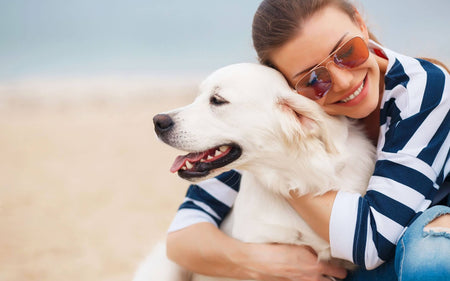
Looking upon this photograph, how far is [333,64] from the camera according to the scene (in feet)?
6.56

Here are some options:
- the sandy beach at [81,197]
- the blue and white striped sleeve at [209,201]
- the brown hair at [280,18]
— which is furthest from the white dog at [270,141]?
the sandy beach at [81,197]

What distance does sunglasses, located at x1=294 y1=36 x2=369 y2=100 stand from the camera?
197 centimetres

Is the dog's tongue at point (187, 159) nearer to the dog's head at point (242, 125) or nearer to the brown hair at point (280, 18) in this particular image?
the dog's head at point (242, 125)

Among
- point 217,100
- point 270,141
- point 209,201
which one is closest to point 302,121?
point 270,141

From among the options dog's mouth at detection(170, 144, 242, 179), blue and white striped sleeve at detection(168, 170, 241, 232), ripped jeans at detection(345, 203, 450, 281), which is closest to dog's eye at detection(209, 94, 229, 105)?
dog's mouth at detection(170, 144, 242, 179)

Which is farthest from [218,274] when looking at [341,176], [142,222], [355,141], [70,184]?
[70,184]

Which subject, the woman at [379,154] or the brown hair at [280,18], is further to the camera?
the brown hair at [280,18]

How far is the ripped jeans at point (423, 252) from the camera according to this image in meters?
1.66

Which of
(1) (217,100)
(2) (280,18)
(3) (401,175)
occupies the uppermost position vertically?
(2) (280,18)

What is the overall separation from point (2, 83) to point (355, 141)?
2014 cm

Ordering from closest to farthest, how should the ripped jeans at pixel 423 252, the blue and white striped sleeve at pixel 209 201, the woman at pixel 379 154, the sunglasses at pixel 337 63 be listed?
the ripped jeans at pixel 423 252, the woman at pixel 379 154, the sunglasses at pixel 337 63, the blue and white striped sleeve at pixel 209 201

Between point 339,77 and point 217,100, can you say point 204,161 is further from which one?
point 339,77

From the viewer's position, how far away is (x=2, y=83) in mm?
A: 19516

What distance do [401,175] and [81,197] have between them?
455 cm
